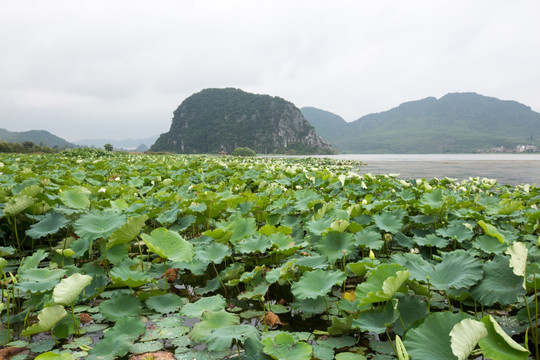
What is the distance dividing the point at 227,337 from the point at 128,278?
0.83 metres

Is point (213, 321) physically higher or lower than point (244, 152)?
lower

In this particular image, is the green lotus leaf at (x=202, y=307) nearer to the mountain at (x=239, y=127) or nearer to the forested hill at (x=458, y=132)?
the mountain at (x=239, y=127)

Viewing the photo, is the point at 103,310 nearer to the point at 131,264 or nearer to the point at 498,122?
the point at 131,264

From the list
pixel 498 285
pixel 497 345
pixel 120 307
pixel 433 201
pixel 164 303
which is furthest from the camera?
pixel 433 201

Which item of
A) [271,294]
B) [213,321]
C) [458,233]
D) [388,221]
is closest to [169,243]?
[213,321]

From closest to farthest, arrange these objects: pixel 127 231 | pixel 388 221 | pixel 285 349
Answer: pixel 285 349 < pixel 127 231 < pixel 388 221

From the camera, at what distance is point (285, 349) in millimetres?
1271

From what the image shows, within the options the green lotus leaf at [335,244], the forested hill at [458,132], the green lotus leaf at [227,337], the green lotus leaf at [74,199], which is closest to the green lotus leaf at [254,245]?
the green lotus leaf at [335,244]

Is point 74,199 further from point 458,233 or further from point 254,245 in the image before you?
point 458,233

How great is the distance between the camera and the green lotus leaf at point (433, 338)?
109cm

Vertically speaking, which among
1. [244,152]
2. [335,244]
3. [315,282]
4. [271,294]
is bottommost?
[271,294]

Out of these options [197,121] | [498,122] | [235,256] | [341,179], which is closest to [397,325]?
[235,256]

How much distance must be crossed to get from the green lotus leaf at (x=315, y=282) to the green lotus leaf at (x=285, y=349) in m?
0.32

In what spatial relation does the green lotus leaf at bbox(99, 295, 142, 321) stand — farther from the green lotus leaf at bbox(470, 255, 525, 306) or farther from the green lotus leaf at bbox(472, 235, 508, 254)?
the green lotus leaf at bbox(472, 235, 508, 254)
